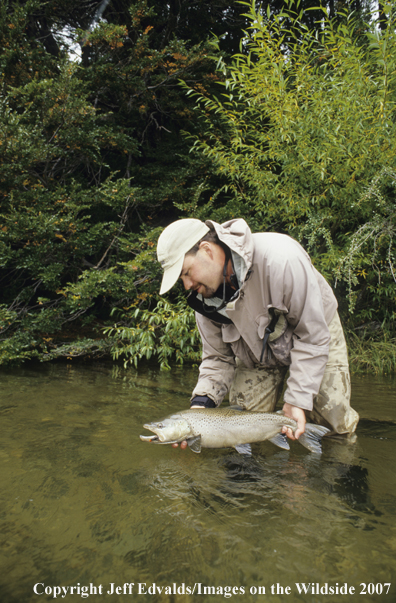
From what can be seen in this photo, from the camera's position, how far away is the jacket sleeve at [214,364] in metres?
3.50

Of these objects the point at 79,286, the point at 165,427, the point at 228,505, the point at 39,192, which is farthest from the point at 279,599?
the point at 39,192

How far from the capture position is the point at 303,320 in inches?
118

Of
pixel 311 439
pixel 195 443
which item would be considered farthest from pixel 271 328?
pixel 195 443

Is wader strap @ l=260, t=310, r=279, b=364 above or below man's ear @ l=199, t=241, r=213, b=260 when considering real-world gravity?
below

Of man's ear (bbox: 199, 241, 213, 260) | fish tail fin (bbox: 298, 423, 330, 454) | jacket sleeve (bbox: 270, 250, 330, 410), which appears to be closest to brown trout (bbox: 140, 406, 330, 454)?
fish tail fin (bbox: 298, 423, 330, 454)

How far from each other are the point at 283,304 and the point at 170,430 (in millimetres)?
1237

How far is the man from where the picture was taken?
9.65 feet

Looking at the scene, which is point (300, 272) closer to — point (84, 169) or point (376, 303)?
point (376, 303)

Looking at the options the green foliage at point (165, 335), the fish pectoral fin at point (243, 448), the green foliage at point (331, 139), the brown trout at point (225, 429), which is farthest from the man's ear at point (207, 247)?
the green foliage at point (165, 335)

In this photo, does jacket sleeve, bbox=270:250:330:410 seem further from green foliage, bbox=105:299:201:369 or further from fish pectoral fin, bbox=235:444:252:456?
green foliage, bbox=105:299:201:369

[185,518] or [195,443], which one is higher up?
[195,443]

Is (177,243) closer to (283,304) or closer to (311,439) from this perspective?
(283,304)

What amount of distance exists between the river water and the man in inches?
17.9

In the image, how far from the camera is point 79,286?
20.6 feet
